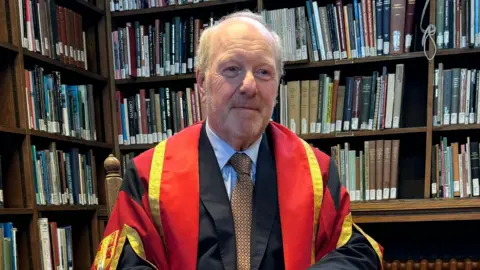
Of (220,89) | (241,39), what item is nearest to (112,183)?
(220,89)

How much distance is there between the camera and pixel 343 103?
7.77 ft

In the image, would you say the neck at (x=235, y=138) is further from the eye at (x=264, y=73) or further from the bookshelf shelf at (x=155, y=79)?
the bookshelf shelf at (x=155, y=79)

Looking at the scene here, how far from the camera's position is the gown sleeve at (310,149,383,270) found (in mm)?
1132

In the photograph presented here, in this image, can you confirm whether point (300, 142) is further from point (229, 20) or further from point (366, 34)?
point (366, 34)

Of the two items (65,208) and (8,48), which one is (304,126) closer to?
(65,208)

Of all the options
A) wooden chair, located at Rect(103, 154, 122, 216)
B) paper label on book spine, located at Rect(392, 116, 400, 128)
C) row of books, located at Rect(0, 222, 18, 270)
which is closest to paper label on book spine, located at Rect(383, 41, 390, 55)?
paper label on book spine, located at Rect(392, 116, 400, 128)

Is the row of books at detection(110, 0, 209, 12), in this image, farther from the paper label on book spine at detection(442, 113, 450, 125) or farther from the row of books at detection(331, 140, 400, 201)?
the paper label on book spine at detection(442, 113, 450, 125)

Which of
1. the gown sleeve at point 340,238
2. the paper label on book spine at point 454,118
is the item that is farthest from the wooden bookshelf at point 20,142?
the paper label on book spine at point 454,118

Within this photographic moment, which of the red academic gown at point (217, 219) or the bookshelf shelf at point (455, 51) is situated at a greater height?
the bookshelf shelf at point (455, 51)

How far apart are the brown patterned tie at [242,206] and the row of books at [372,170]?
122 centimetres

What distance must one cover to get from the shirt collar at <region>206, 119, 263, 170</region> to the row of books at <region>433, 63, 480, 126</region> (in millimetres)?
1321

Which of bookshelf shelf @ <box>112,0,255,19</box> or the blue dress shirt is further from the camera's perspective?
bookshelf shelf @ <box>112,0,255,19</box>

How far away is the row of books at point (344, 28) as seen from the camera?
228 cm

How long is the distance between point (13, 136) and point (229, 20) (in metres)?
1.29
